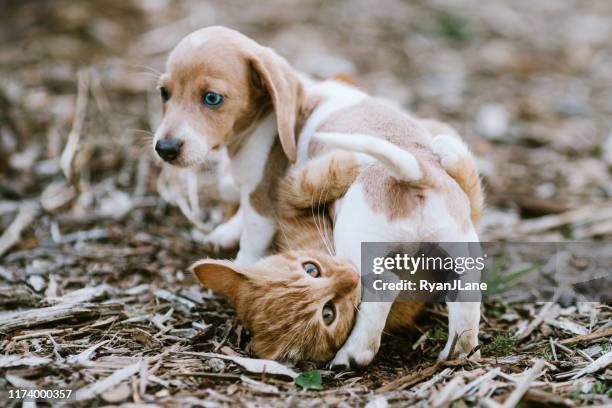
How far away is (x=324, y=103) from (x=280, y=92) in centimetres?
45

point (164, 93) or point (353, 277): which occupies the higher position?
point (164, 93)

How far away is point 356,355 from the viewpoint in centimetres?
287

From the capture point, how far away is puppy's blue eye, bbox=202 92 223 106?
3.29 m

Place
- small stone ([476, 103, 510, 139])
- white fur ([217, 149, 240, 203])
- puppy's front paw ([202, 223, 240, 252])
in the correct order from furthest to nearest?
small stone ([476, 103, 510, 139]), white fur ([217, 149, 240, 203]), puppy's front paw ([202, 223, 240, 252])

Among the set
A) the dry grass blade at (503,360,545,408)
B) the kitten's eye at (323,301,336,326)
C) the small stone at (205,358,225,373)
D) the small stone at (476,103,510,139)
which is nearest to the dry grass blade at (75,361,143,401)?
the small stone at (205,358,225,373)

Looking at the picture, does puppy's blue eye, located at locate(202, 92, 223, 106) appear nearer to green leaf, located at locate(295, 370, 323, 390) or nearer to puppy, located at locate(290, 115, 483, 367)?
puppy, located at locate(290, 115, 483, 367)

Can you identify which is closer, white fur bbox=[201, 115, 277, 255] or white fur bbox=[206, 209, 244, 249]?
white fur bbox=[201, 115, 277, 255]

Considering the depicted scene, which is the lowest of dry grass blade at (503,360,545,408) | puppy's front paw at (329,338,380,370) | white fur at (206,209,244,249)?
puppy's front paw at (329,338,380,370)

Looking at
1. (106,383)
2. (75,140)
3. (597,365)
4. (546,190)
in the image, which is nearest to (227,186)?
(75,140)

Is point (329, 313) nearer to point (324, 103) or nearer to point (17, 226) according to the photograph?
point (324, 103)

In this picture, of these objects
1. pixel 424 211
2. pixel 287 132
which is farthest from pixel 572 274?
pixel 287 132

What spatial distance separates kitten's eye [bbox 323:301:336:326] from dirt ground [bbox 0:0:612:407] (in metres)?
0.24

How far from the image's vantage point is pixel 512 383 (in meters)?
2.64

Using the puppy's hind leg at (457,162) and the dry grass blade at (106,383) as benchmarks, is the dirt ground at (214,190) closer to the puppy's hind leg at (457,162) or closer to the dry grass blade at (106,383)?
the dry grass blade at (106,383)
